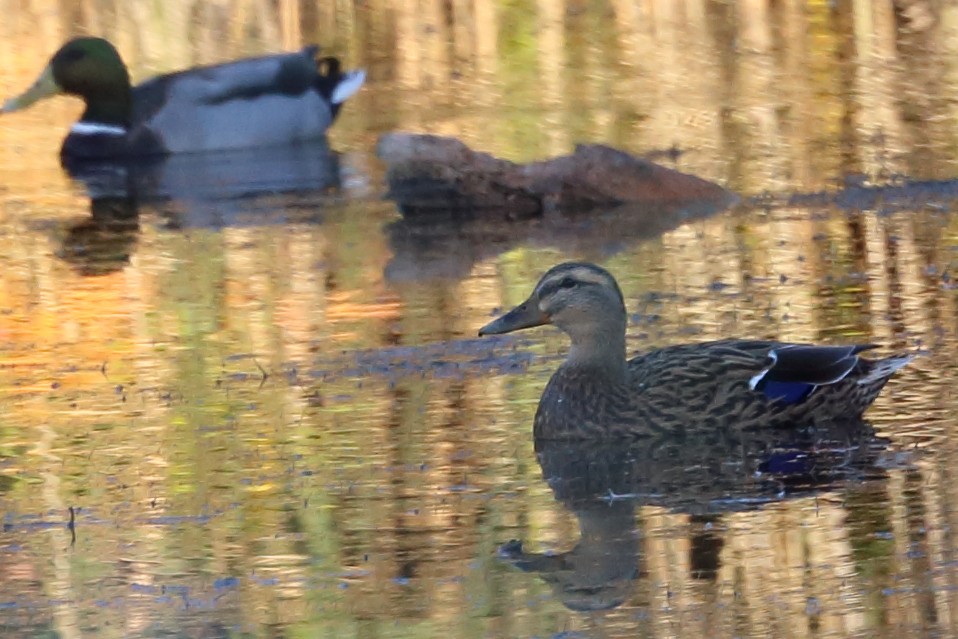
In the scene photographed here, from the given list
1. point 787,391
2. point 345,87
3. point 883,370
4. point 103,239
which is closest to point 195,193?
point 103,239

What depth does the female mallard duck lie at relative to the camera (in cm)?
806

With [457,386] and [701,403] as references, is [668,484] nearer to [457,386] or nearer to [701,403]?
[701,403]

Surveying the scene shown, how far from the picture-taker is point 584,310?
27.7 feet

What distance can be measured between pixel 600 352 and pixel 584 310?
16 centimetres

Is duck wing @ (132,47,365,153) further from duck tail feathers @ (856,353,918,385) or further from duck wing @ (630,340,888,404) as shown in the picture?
duck tail feathers @ (856,353,918,385)

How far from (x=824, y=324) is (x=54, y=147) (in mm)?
9466

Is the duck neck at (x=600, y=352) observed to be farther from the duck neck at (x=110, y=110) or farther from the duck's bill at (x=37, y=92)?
the duck's bill at (x=37, y=92)

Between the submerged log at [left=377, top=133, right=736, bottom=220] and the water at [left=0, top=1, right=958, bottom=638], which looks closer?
the water at [left=0, top=1, right=958, bottom=638]

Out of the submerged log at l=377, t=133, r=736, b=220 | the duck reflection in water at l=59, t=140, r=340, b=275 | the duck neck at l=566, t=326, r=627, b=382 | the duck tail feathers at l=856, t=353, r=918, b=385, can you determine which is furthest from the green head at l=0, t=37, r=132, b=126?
the duck tail feathers at l=856, t=353, r=918, b=385

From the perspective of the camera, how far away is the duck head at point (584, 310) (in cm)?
843

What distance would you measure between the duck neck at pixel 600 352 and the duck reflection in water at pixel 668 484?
366 mm

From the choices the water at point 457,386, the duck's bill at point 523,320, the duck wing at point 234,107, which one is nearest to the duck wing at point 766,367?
the water at point 457,386

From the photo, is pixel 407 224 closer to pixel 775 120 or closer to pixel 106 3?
pixel 775 120

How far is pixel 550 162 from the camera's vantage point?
506 inches
